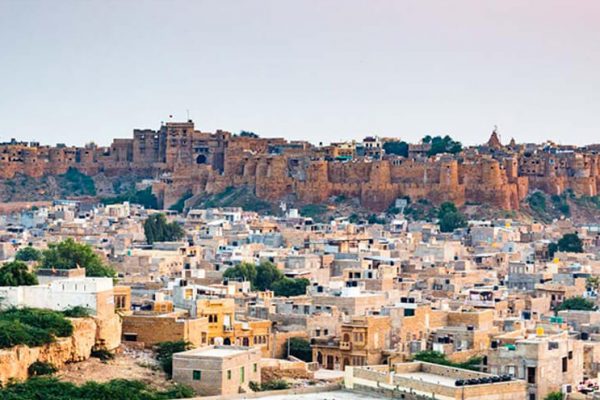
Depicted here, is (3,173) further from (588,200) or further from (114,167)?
(588,200)

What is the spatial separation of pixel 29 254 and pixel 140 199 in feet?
139

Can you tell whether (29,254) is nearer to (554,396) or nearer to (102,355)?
(102,355)

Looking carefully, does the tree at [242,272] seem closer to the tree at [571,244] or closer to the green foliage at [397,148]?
the tree at [571,244]

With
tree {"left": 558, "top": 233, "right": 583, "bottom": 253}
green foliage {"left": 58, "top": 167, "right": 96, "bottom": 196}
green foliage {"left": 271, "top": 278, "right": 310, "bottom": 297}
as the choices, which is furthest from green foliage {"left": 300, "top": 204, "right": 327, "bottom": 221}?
green foliage {"left": 271, "top": 278, "right": 310, "bottom": 297}

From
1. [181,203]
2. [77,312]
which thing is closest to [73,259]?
[77,312]

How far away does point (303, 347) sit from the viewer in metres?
32.6

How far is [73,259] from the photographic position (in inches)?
1585

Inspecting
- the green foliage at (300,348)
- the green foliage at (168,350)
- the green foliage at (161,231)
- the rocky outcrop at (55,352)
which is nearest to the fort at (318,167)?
the green foliage at (161,231)

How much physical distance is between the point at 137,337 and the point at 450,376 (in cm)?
804

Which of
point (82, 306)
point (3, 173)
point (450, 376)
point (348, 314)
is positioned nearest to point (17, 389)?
point (82, 306)

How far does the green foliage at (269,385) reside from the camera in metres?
26.7

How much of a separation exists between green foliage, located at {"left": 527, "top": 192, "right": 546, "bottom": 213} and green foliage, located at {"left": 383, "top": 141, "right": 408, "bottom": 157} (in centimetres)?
963

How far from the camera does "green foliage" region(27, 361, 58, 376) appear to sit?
2664 cm

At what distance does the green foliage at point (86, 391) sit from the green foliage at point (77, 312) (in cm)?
207
